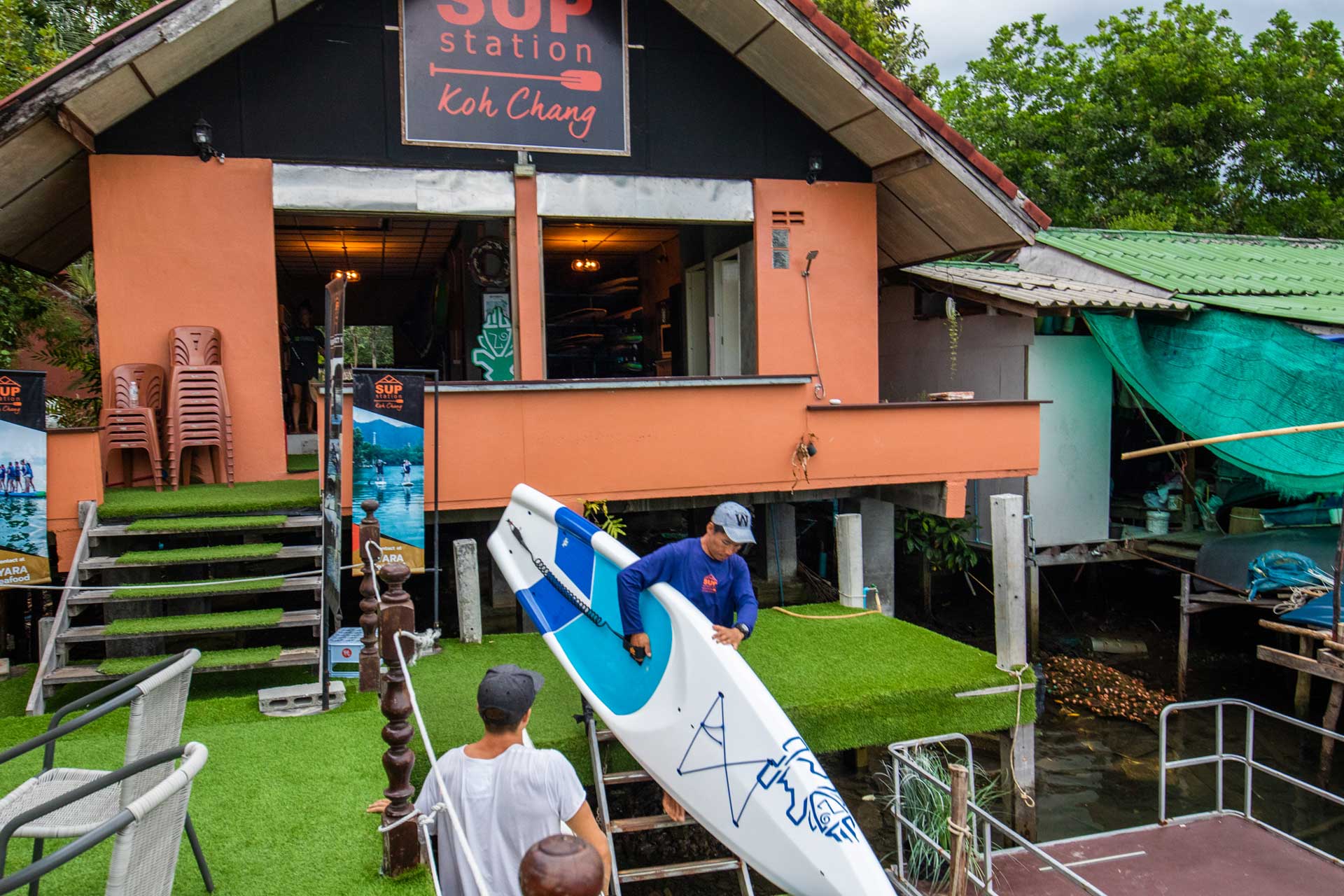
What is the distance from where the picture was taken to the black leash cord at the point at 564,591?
5.80m

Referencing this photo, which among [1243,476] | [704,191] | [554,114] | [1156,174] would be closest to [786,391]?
[704,191]

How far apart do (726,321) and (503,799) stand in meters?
8.63

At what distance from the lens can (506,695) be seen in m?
3.01

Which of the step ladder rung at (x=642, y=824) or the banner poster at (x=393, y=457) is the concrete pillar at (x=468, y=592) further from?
the step ladder rung at (x=642, y=824)

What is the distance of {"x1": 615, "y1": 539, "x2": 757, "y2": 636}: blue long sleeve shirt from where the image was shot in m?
5.12

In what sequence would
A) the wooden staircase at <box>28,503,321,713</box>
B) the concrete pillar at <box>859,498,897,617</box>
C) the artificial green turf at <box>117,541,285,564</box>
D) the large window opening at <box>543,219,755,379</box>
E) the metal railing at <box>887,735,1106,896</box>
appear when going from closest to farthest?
the metal railing at <box>887,735,1106,896</box> < the wooden staircase at <box>28,503,321,713</box> < the artificial green turf at <box>117,541,285,564</box> < the concrete pillar at <box>859,498,897,617</box> < the large window opening at <box>543,219,755,379</box>

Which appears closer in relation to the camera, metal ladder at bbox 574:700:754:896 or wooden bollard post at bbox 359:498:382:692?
metal ladder at bbox 574:700:754:896

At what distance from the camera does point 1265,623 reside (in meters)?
9.09

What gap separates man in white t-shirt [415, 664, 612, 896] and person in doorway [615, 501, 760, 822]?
2101 mm

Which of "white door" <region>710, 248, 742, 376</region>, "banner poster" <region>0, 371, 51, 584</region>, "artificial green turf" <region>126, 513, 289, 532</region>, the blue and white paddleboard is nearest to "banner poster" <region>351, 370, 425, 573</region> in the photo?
"artificial green turf" <region>126, 513, 289, 532</region>

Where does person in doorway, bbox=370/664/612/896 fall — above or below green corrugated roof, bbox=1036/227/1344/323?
below

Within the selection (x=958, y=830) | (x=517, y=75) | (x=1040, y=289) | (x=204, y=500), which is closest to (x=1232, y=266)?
(x=1040, y=289)

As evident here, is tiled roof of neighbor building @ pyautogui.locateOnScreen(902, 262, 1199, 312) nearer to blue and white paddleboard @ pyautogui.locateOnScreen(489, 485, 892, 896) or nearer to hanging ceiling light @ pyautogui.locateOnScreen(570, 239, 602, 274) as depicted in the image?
hanging ceiling light @ pyautogui.locateOnScreen(570, 239, 602, 274)

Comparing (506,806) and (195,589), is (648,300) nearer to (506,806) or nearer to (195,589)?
(195,589)
